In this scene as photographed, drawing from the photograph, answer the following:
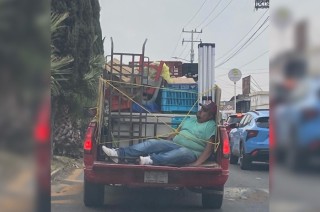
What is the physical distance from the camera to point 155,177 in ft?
19.3

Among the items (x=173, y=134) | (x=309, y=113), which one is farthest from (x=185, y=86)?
(x=309, y=113)

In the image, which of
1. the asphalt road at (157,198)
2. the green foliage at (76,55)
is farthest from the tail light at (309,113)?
the green foliage at (76,55)

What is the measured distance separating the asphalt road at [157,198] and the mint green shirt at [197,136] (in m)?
0.97

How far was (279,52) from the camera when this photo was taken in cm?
164

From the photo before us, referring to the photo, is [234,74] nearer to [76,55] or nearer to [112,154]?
[76,55]

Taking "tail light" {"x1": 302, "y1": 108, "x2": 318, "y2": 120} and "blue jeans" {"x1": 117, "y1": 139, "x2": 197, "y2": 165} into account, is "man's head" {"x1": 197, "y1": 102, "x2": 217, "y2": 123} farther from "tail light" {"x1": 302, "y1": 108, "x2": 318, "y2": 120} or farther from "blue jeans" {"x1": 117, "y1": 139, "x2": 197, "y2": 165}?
"tail light" {"x1": 302, "y1": 108, "x2": 318, "y2": 120}

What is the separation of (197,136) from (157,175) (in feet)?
2.96

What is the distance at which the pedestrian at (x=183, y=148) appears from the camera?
20.1 feet

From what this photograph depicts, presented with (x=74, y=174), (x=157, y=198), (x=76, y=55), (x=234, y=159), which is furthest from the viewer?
(x=234, y=159)

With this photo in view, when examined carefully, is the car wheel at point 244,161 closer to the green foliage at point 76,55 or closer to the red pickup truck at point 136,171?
the green foliage at point 76,55

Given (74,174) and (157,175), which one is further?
(74,174)

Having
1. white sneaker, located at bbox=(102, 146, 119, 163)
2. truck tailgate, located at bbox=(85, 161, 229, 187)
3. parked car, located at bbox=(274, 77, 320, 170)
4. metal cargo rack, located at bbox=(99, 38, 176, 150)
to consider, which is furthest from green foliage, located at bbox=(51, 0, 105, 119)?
parked car, located at bbox=(274, 77, 320, 170)

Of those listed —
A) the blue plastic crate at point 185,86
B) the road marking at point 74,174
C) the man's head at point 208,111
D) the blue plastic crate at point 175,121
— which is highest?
the blue plastic crate at point 185,86

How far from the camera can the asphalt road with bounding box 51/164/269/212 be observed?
681cm
